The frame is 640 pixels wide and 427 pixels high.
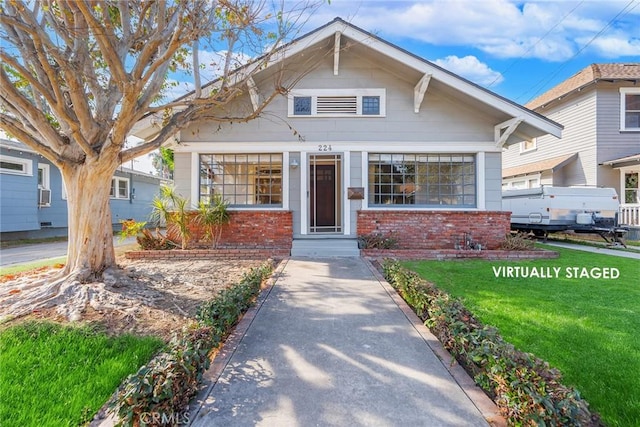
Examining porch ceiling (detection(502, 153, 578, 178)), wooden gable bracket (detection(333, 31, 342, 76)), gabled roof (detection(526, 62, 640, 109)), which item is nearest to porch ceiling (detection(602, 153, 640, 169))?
porch ceiling (detection(502, 153, 578, 178))

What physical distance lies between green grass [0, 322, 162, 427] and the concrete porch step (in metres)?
5.10

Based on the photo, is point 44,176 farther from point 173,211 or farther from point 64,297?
point 64,297

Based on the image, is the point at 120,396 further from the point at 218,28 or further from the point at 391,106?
the point at 391,106

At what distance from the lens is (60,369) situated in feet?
8.34

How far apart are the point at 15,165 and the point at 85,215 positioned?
35.4 ft

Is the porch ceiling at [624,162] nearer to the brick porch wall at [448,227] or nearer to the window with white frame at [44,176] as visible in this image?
the brick porch wall at [448,227]

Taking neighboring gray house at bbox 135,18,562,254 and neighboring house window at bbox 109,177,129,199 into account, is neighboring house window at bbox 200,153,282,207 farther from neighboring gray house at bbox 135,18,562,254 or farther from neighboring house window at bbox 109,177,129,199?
neighboring house window at bbox 109,177,129,199

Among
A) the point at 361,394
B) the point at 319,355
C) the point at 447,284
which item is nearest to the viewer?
the point at 361,394

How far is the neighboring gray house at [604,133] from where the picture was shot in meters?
12.7

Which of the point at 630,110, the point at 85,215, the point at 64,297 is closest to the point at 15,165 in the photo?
the point at 85,215

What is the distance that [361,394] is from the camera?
2.30 metres

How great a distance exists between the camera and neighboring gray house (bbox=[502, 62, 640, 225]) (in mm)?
12703

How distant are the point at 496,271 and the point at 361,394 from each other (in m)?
5.27

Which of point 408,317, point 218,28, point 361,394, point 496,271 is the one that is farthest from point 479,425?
point 218,28
